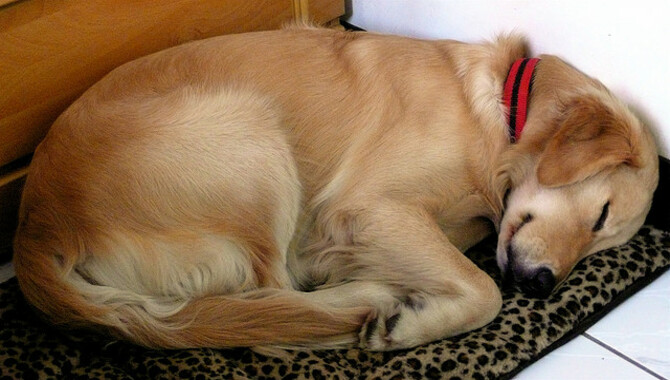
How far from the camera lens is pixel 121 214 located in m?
2.16

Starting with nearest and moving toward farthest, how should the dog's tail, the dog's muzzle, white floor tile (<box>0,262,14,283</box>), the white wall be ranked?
the dog's tail < the dog's muzzle < the white wall < white floor tile (<box>0,262,14,283</box>)

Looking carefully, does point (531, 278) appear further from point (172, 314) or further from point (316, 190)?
point (172, 314)

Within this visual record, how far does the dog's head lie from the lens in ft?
7.36

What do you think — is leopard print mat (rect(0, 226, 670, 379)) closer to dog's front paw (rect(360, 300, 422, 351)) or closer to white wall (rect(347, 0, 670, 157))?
dog's front paw (rect(360, 300, 422, 351))

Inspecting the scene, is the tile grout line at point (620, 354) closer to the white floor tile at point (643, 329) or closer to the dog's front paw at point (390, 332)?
the white floor tile at point (643, 329)

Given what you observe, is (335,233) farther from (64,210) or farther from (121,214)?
(64,210)

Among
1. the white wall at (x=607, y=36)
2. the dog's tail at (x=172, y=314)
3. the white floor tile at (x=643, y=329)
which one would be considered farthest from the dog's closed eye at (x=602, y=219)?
the dog's tail at (x=172, y=314)

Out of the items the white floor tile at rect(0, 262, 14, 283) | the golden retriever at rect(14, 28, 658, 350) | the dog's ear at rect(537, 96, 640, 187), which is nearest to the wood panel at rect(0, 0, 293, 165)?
the golden retriever at rect(14, 28, 658, 350)

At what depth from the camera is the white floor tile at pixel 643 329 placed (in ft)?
7.32

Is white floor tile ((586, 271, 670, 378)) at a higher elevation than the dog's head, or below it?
below

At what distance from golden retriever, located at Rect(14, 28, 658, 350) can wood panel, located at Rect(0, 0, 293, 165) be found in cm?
23

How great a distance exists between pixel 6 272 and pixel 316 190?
3.57 ft

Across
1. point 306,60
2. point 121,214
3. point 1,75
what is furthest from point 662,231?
point 1,75

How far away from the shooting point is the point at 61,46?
2.54 meters
